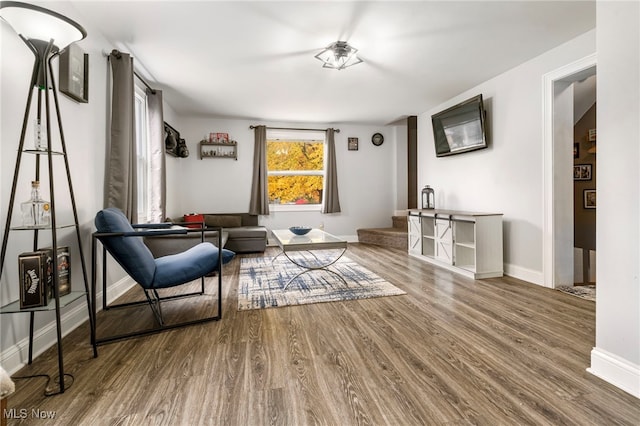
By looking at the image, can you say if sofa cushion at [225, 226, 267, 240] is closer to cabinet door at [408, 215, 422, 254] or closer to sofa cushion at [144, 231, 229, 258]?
sofa cushion at [144, 231, 229, 258]

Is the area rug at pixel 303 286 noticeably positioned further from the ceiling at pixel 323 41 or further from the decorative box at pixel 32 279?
the ceiling at pixel 323 41

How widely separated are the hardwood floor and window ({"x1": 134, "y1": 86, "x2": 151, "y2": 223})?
1590mm

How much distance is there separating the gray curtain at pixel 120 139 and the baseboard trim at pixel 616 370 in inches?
137

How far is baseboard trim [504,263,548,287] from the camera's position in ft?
10.5

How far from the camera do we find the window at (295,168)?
5.96 metres

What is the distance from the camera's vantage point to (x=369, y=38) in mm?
2738

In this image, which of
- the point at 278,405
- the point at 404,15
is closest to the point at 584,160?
the point at 404,15

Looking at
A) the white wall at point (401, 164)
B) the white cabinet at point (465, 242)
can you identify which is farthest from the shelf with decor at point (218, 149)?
the white cabinet at point (465, 242)

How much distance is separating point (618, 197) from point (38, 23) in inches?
116

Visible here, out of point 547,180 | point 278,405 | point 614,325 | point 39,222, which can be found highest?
point 547,180

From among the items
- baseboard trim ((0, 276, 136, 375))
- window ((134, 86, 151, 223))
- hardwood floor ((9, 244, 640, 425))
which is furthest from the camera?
window ((134, 86, 151, 223))

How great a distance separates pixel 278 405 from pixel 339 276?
85.3 inches

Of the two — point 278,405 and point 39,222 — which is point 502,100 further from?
point 39,222

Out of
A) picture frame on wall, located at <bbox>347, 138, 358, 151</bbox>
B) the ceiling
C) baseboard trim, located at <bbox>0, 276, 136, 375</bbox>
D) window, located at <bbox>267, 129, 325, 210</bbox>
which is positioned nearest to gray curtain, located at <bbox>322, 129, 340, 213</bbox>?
window, located at <bbox>267, 129, 325, 210</bbox>
